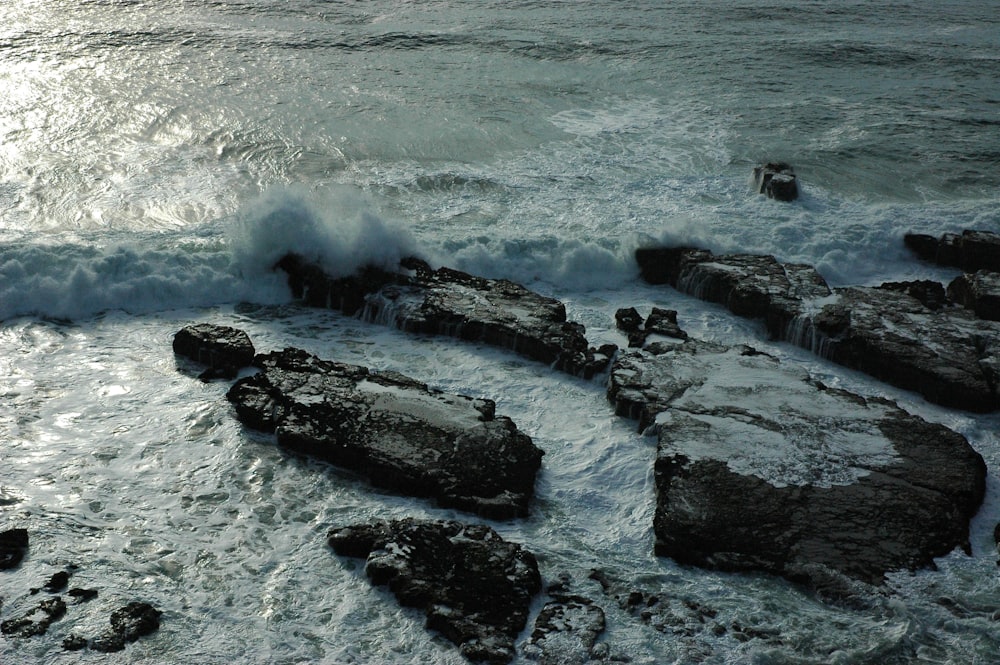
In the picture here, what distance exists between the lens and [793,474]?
6762mm

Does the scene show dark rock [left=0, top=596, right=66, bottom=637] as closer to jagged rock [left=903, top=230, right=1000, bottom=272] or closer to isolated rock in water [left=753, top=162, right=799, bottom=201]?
jagged rock [left=903, top=230, right=1000, bottom=272]

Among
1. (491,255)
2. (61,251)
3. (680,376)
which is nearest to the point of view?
(680,376)

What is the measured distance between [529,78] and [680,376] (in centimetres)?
1221

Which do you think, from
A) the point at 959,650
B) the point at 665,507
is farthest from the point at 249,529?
the point at 959,650

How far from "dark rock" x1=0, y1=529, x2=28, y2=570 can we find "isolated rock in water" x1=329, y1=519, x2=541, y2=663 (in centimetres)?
192

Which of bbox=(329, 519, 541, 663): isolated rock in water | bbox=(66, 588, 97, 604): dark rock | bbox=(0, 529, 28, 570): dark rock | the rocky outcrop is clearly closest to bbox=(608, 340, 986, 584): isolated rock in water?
the rocky outcrop

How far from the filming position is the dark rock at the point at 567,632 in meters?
5.32

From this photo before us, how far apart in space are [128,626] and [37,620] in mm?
522

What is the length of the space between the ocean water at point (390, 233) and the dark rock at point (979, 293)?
3.72 feet

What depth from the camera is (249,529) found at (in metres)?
6.33

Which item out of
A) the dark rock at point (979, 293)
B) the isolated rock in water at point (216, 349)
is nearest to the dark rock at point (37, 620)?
the isolated rock in water at point (216, 349)

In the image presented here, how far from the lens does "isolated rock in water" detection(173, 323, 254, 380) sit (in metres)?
8.41

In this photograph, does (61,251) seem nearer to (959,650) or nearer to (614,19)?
(959,650)

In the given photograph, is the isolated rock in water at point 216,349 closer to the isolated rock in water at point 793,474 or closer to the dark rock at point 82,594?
the dark rock at point 82,594
